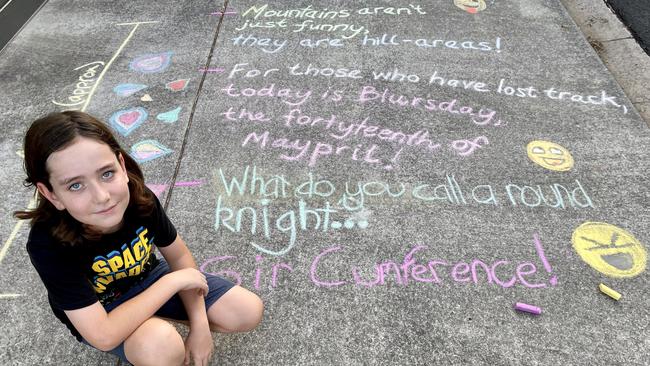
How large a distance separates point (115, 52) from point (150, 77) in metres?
0.56

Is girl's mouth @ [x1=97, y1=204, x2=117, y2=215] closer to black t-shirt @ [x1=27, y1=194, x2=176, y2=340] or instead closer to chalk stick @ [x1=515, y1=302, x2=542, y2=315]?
black t-shirt @ [x1=27, y1=194, x2=176, y2=340]

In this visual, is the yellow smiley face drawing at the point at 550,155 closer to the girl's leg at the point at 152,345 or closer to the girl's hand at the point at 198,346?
the girl's hand at the point at 198,346

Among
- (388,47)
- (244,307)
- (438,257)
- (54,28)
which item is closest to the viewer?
(244,307)

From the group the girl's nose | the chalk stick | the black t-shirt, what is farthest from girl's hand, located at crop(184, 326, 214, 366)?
the chalk stick

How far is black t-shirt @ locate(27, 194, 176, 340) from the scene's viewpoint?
146cm

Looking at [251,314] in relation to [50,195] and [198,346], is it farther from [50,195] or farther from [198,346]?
[50,195]

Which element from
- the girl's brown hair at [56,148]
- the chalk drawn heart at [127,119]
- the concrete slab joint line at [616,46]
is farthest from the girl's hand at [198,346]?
the concrete slab joint line at [616,46]

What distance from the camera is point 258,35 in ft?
12.8

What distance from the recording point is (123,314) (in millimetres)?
1583

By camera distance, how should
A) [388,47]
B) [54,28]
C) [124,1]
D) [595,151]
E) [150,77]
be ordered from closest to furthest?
[595,151], [150,77], [388,47], [54,28], [124,1]

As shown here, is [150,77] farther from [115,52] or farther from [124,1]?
[124,1]

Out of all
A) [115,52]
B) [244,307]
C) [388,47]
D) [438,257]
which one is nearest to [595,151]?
[438,257]

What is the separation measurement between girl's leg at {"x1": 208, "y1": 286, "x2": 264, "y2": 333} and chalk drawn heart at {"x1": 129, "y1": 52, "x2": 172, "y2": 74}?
2313 millimetres

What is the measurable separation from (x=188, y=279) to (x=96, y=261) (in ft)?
1.06
